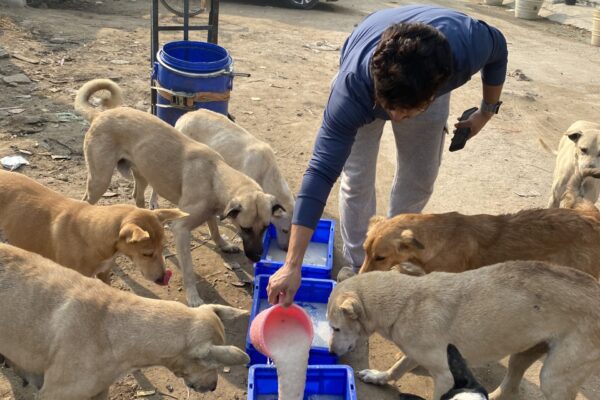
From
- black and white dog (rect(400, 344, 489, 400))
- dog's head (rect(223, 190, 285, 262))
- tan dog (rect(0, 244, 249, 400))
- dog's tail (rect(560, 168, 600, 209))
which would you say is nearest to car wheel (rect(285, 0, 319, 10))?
dog's tail (rect(560, 168, 600, 209))

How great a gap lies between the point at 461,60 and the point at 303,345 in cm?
236

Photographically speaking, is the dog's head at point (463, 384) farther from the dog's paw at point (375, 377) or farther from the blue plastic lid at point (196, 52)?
the blue plastic lid at point (196, 52)

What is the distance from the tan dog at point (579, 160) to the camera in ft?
24.2

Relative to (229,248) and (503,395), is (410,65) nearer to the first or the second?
(503,395)

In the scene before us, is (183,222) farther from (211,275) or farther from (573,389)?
(573,389)

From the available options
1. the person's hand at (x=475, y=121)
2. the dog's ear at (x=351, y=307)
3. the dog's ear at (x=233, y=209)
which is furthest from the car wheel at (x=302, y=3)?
the dog's ear at (x=351, y=307)

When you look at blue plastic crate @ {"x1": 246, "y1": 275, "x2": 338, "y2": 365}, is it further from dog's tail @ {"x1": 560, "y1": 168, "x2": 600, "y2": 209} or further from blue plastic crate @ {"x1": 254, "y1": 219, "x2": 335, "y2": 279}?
dog's tail @ {"x1": 560, "y1": 168, "x2": 600, "y2": 209}

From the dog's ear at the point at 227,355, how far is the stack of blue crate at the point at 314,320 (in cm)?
60

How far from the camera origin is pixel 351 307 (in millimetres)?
Answer: 4246

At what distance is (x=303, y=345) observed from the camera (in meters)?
4.24

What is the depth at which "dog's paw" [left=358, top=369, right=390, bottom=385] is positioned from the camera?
488 cm

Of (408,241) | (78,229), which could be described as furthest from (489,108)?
(78,229)

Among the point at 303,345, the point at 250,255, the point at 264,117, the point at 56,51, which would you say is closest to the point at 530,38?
the point at 264,117

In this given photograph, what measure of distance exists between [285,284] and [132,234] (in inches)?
54.5
